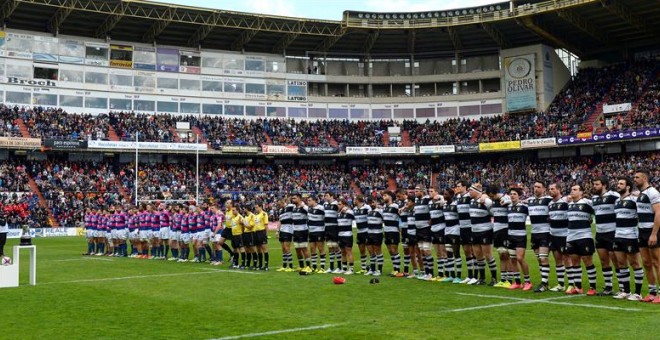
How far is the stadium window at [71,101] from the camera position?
188 feet

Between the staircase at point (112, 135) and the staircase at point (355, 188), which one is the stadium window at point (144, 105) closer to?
the staircase at point (112, 135)

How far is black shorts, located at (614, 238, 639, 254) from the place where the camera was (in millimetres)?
12234

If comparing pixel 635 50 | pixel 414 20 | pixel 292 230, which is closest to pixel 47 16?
pixel 414 20

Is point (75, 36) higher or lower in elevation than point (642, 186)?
higher

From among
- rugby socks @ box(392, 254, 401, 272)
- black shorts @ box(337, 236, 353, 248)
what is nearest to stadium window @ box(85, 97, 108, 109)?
black shorts @ box(337, 236, 353, 248)

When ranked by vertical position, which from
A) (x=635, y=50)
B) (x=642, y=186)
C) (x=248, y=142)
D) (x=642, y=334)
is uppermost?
(x=635, y=50)

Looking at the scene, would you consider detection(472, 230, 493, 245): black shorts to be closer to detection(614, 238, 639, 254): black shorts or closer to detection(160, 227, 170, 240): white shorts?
detection(614, 238, 639, 254): black shorts

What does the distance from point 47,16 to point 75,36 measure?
338 cm

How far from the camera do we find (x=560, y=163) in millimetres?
57000

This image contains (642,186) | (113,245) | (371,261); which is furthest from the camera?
(113,245)

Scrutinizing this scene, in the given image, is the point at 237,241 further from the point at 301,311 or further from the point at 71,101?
the point at 71,101

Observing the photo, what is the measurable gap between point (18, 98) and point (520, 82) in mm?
46106

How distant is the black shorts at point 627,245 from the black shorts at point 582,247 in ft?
1.95

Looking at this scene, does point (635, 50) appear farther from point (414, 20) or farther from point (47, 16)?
point (47, 16)
